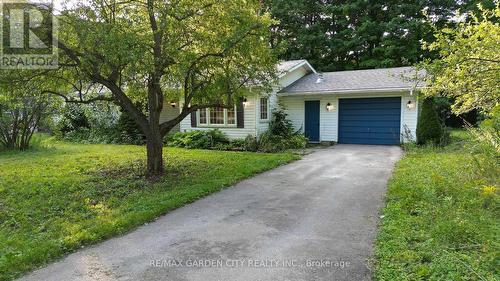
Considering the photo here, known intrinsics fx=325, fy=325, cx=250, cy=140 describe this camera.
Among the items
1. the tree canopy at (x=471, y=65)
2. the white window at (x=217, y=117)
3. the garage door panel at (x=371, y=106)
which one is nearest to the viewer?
the tree canopy at (x=471, y=65)

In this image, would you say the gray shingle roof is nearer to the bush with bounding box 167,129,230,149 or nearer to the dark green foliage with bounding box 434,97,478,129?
the bush with bounding box 167,129,230,149

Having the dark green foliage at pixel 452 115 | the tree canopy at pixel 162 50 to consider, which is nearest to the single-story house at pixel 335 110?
the dark green foliage at pixel 452 115

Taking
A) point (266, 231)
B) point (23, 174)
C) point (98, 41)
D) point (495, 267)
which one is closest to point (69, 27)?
point (98, 41)

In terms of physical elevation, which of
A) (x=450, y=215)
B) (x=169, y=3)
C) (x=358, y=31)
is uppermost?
(x=358, y=31)

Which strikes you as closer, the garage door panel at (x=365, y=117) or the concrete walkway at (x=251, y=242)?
the concrete walkway at (x=251, y=242)

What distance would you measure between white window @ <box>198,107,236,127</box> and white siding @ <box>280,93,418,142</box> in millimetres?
2527

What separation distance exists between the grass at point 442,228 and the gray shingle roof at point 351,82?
6.56 metres

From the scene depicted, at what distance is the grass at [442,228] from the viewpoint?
2881 millimetres

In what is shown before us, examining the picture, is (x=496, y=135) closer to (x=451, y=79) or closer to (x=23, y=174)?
(x=451, y=79)

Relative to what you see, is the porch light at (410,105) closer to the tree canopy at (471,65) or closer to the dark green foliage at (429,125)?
the dark green foliage at (429,125)

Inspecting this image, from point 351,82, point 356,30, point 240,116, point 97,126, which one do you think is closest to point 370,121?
point 351,82

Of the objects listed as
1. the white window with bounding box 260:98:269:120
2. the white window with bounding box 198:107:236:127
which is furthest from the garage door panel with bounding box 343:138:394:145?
the white window with bounding box 198:107:236:127

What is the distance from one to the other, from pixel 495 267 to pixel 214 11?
6.03 metres

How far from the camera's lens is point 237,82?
7.34 metres
